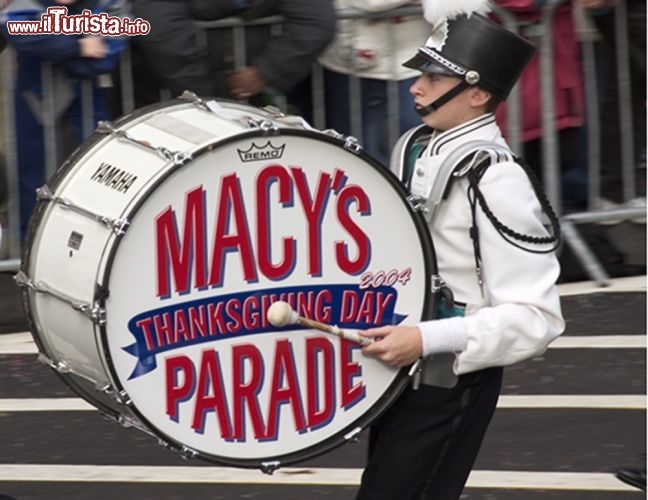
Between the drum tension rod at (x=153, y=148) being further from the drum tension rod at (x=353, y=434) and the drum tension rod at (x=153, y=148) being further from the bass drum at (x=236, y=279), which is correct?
the drum tension rod at (x=353, y=434)

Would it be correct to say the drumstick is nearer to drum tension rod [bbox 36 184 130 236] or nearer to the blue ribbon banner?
the blue ribbon banner

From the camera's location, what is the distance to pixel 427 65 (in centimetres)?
463

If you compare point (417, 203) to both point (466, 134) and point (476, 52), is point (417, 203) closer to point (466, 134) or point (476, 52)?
point (466, 134)

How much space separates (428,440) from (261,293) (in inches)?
22.6

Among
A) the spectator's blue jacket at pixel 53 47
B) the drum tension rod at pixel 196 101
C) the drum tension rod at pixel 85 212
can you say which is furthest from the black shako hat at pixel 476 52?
the spectator's blue jacket at pixel 53 47

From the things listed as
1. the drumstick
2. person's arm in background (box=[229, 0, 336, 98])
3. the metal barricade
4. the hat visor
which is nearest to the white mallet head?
the drumstick

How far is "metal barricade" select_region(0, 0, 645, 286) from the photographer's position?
8.77m

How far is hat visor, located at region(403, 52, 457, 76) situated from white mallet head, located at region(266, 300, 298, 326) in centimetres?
71

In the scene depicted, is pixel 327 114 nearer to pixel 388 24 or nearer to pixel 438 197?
pixel 388 24

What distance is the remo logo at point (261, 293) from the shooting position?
4422 mm

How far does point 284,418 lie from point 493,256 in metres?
0.66

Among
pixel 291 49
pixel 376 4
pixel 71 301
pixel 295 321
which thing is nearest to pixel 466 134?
pixel 295 321

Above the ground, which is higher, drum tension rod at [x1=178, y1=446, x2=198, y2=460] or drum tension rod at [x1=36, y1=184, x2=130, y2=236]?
drum tension rod at [x1=36, y1=184, x2=130, y2=236]

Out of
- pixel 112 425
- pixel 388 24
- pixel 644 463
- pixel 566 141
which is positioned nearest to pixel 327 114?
pixel 388 24
